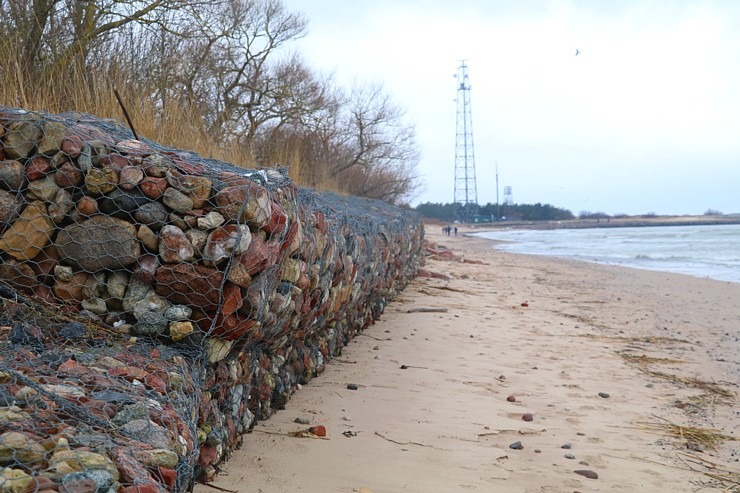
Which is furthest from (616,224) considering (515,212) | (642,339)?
(642,339)

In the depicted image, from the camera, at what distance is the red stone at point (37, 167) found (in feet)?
9.14

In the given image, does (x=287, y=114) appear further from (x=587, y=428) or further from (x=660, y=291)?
(x=587, y=428)

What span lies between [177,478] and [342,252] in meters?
3.01

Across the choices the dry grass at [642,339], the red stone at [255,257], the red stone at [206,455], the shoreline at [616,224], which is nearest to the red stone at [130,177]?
the red stone at [255,257]

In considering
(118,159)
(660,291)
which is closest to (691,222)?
(660,291)

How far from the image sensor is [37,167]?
2.79 metres

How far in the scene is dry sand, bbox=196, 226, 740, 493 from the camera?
3229mm

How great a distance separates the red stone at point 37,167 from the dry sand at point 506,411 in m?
1.51

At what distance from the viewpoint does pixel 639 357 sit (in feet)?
21.7

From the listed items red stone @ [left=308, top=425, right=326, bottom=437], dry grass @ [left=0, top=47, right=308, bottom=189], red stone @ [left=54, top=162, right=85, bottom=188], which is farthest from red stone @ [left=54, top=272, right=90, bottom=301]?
dry grass @ [left=0, top=47, right=308, bottom=189]

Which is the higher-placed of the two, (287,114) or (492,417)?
(287,114)

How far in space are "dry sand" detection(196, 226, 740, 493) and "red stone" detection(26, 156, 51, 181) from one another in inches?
59.3

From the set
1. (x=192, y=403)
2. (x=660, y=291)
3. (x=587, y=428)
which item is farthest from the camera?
(x=660, y=291)

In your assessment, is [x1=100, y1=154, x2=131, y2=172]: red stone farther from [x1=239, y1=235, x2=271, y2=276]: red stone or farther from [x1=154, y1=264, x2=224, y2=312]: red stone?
[x1=239, y1=235, x2=271, y2=276]: red stone
